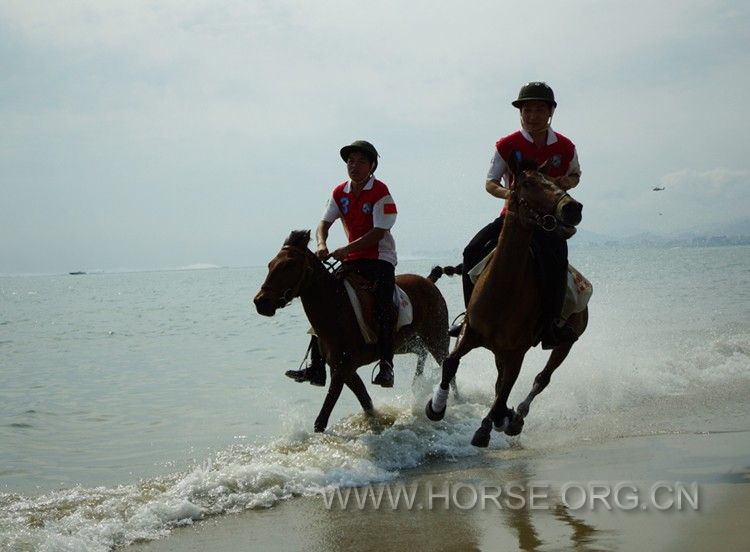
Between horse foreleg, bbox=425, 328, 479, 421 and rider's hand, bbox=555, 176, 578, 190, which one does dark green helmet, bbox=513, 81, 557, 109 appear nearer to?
rider's hand, bbox=555, 176, 578, 190

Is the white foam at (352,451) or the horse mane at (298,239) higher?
the horse mane at (298,239)

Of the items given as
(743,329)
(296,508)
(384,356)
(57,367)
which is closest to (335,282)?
(384,356)

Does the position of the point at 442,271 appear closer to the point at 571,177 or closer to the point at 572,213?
the point at 571,177

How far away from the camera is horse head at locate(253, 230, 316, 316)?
8.97 meters

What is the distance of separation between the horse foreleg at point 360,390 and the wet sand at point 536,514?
2.18 metres

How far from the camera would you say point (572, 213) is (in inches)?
284

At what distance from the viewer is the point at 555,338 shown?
28.6ft

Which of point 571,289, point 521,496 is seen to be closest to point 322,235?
point 571,289

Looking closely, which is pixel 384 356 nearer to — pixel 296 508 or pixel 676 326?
pixel 296 508

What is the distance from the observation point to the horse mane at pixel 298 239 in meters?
9.46

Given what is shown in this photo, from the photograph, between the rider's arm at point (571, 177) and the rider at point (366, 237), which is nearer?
the rider's arm at point (571, 177)

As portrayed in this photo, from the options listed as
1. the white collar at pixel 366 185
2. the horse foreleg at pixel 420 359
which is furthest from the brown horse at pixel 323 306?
the white collar at pixel 366 185

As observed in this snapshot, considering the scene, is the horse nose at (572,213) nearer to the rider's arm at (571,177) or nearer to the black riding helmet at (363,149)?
the rider's arm at (571,177)

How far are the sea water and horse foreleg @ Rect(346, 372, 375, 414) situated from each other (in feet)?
0.66
